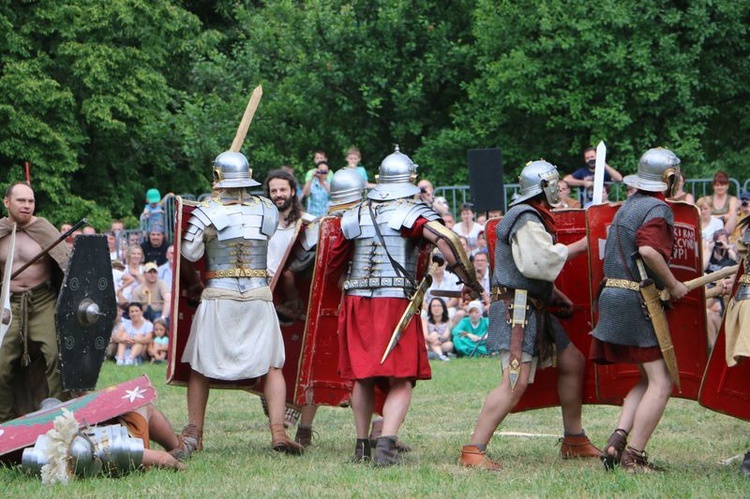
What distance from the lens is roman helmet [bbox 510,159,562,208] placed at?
7.36 m

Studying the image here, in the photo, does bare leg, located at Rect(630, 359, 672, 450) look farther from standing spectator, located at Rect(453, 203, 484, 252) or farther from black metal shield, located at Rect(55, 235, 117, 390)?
standing spectator, located at Rect(453, 203, 484, 252)

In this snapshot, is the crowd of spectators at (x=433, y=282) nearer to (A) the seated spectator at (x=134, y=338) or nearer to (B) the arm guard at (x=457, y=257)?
(A) the seated spectator at (x=134, y=338)

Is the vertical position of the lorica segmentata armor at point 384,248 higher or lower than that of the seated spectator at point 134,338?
higher

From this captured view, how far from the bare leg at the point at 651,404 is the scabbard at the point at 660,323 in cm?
4

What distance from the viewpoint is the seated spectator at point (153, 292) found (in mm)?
15617

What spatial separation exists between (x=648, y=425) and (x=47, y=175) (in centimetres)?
1822

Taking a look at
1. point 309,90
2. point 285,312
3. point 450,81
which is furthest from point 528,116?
point 285,312

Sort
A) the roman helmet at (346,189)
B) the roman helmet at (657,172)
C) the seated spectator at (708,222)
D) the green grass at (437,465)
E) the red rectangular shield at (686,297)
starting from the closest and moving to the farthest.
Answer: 1. the green grass at (437,465)
2. the roman helmet at (657,172)
3. the red rectangular shield at (686,297)
4. the roman helmet at (346,189)
5. the seated spectator at (708,222)

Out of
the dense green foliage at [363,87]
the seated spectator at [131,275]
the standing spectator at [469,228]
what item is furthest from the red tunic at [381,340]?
the dense green foliage at [363,87]

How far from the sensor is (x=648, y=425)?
6980 millimetres

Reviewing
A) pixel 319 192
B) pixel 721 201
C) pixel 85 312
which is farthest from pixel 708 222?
pixel 85 312

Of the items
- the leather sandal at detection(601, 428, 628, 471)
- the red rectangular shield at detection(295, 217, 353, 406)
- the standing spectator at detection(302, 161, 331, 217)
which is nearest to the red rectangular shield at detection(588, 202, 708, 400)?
the leather sandal at detection(601, 428, 628, 471)

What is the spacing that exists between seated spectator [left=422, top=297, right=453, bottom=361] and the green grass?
3.68 metres

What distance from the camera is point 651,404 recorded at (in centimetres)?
701
